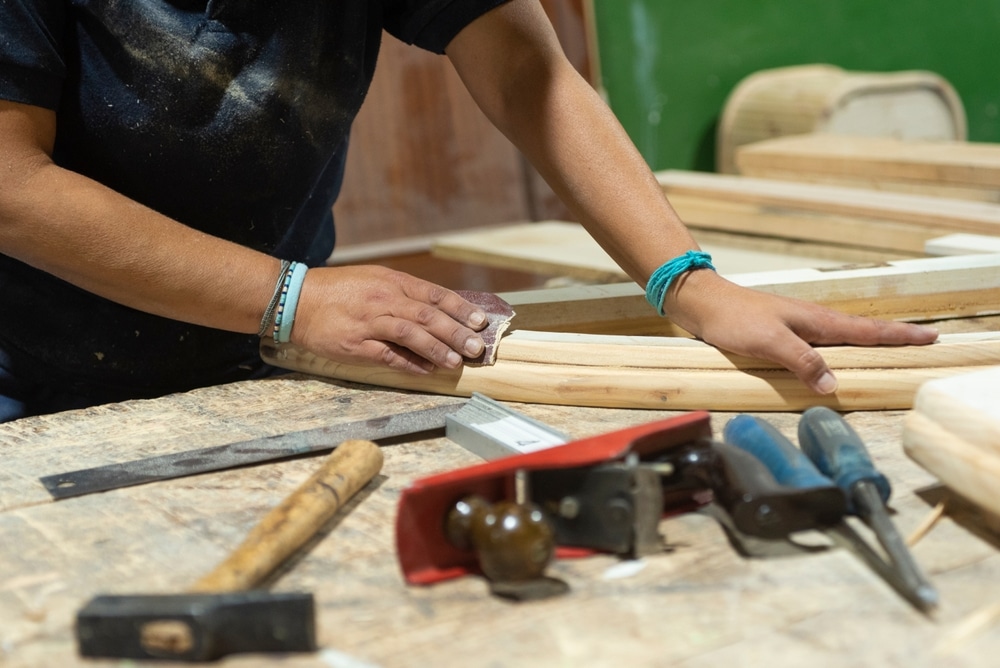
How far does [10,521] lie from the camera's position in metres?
1.15

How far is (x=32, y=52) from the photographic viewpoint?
136 cm

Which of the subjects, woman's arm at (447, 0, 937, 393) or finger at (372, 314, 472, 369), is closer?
finger at (372, 314, 472, 369)

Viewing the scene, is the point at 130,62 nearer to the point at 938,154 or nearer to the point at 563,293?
the point at 563,293

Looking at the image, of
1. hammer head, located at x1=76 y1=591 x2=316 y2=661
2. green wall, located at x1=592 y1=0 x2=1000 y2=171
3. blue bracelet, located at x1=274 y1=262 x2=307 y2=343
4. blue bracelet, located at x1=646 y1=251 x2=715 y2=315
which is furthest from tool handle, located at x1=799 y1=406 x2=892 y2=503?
green wall, located at x1=592 y1=0 x2=1000 y2=171

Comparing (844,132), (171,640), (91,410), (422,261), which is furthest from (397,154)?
(171,640)

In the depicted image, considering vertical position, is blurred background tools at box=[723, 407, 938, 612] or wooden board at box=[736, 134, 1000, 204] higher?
wooden board at box=[736, 134, 1000, 204]

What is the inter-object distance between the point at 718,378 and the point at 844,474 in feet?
1.20

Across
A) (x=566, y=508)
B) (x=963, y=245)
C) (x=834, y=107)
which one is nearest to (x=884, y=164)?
(x=963, y=245)

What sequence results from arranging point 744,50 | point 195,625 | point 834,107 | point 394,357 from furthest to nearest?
1. point 744,50
2. point 834,107
3. point 394,357
4. point 195,625

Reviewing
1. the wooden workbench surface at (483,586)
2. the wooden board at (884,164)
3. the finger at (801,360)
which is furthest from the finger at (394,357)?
the wooden board at (884,164)

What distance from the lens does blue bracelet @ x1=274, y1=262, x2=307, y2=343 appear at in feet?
4.87

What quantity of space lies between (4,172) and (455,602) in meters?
0.85

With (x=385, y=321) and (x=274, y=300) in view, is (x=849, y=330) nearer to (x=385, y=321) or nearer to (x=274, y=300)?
(x=385, y=321)

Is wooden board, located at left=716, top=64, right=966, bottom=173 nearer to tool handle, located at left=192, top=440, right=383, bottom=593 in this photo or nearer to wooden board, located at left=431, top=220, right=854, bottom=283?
wooden board, located at left=431, top=220, right=854, bottom=283
